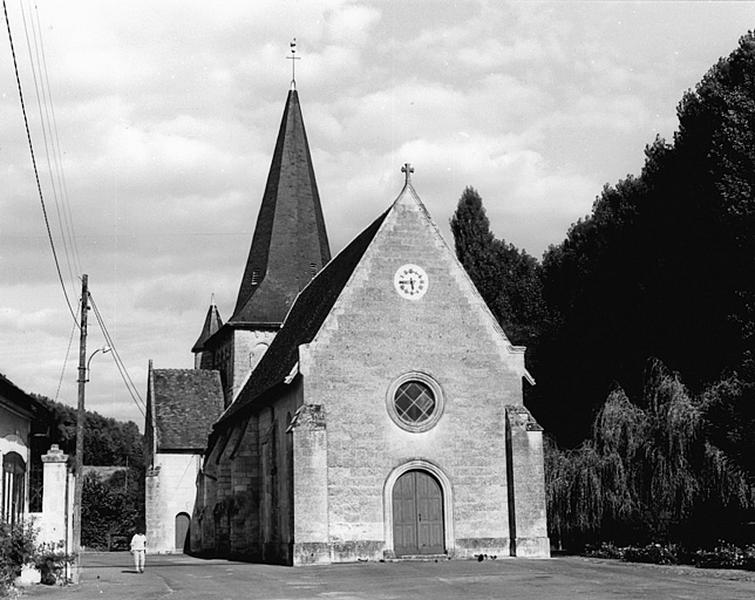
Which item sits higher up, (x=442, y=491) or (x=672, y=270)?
(x=672, y=270)

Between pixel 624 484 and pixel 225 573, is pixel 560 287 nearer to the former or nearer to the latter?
pixel 624 484

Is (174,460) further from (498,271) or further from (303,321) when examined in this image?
(498,271)

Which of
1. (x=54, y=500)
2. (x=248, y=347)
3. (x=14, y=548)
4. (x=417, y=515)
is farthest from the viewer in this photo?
(x=248, y=347)

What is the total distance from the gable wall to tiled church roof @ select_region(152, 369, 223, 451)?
68.1 feet

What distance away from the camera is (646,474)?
103 feet

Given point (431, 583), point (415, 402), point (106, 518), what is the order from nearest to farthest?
point (431, 583) → point (415, 402) → point (106, 518)

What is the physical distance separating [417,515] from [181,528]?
72.9 feet

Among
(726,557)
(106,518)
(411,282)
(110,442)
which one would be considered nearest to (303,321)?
(411,282)

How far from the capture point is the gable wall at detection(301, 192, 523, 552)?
32.2 meters

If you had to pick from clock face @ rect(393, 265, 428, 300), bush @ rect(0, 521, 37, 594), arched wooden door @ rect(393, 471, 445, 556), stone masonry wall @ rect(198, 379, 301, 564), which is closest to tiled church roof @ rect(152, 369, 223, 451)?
stone masonry wall @ rect(198, 379, 301, 564)

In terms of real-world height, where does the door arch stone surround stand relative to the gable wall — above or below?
below

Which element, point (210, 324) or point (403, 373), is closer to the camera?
point (403, 373)

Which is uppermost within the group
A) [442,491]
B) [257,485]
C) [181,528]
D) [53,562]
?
[257,485]

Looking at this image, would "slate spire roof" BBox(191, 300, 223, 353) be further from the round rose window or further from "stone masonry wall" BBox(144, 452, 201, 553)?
the round rose window
